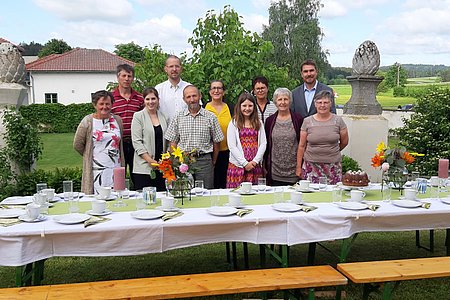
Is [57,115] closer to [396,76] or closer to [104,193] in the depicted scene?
[104,193]

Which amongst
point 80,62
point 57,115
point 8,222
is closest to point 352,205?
point 8,222

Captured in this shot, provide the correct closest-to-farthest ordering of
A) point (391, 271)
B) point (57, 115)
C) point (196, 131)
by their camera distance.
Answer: point (391, 271) < point (196, 131) < point (57, 115)

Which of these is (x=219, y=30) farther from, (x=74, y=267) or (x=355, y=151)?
(x=74, y=267)

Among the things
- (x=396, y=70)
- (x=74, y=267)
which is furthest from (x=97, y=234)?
(x=396, y=70)

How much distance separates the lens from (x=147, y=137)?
4.25 meters

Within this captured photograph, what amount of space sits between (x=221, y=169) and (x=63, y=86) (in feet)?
90.7

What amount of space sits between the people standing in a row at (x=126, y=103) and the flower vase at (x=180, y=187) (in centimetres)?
137

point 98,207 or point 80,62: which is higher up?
point 80,62

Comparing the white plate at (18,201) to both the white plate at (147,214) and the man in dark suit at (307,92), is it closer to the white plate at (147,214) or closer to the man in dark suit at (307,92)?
the white plate at (147,214)

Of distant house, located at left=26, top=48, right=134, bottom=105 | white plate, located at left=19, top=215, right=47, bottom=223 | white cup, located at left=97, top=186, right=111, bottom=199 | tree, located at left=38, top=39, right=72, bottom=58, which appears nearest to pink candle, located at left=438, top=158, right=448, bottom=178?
white cup, located at left=97, top=186, right=111, bottom=199

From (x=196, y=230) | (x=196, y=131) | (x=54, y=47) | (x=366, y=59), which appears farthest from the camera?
(x=54, y=47)

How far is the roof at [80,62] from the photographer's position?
29672 millimetres

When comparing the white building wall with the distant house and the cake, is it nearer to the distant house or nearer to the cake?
the distant house

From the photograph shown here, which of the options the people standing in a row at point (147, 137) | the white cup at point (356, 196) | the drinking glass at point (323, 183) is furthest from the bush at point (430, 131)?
the people standing in a row at point (147, 137)
